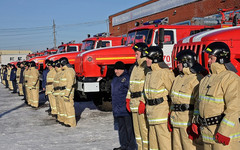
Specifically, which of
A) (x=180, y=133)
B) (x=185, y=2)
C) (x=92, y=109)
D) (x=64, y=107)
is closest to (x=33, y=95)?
(x=92, y=109)

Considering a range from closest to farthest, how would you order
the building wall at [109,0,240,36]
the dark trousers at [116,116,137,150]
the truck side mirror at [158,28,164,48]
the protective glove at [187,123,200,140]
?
the protective glove at [187,123,200,140], the dark trousers at [116,116,137,150], the truck side mirror at [158,28,164,48], the building wall at [109,0,240,36]

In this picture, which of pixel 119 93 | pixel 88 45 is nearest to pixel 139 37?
pixel 88 45

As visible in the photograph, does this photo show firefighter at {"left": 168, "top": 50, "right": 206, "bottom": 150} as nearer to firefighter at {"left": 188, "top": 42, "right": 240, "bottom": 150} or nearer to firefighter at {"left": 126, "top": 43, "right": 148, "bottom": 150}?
firefighter at {"left": 188, "top": 42, "right": 240, "bottom": 150}

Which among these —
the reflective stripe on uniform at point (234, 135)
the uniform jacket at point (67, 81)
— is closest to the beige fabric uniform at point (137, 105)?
the reflective stripe on uniform at point (234, 135)

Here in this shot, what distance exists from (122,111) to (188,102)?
195 centimetres

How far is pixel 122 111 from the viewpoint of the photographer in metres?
5.43

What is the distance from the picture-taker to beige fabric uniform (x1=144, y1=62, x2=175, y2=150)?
4.14m

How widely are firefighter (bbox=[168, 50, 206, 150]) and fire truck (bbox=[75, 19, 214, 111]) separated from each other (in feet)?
13.7

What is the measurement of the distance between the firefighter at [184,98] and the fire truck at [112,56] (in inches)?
164

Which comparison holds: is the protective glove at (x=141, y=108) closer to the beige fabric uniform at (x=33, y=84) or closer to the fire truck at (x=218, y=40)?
the fire truck at (x=218, y=40)

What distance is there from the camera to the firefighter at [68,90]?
298 inches

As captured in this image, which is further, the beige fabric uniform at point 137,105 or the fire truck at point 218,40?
the fire truck at point 218,40

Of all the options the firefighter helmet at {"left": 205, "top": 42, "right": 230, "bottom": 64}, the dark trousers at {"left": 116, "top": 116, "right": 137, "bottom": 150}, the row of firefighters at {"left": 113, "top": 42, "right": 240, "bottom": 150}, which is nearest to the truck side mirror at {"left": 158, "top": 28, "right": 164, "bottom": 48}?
the row of firefighters at {"left": 113, "top": 42, "right": 240, "bottom": 150}

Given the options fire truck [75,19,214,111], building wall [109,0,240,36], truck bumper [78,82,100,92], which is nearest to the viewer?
fire truck [75,19,214,111]
